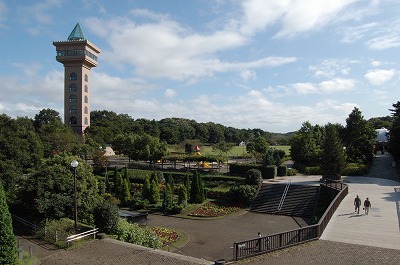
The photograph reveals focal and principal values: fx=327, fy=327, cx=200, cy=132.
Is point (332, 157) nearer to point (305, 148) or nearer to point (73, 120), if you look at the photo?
point (305, 148)

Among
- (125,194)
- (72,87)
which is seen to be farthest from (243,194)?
(72,87)

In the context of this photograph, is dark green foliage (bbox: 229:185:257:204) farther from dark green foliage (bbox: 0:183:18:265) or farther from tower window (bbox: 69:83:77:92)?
tower window (bbox: 69:83:77:92)

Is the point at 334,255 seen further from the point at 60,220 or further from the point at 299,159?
the point at 299,159

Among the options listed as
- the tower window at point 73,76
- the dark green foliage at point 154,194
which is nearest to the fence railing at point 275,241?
the dark green foliage at point 154,194

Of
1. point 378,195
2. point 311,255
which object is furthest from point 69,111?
point 311,255

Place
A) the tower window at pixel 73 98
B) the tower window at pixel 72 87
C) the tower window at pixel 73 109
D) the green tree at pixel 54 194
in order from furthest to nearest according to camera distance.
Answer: the tower window at pixel 73 109 → the tower window at pixel 73 98 → the tower window at pixel 72 87 → the green tree at pixel 54 194

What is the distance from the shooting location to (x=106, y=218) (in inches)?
655

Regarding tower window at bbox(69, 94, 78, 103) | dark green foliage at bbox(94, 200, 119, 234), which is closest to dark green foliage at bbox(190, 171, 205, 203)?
dark green foliage at bbox(94, 200, 119, 234)

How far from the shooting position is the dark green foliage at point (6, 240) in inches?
397

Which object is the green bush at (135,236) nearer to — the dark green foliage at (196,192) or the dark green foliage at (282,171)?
the dark green foliage at (196,192)

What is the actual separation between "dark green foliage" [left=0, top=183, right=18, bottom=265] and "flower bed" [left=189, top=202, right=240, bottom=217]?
1711cm

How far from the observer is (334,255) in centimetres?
1235

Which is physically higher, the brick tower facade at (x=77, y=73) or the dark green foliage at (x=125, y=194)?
the brick tower facade at (x=77, y=73)

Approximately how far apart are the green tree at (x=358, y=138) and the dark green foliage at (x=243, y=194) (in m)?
17.5
